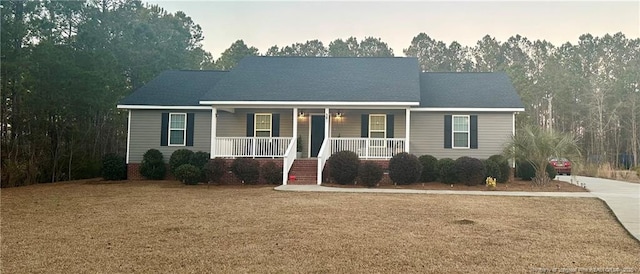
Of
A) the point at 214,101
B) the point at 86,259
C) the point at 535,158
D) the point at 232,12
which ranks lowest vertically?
the point at 86,259

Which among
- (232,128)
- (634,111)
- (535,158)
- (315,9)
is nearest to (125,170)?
(232,128)

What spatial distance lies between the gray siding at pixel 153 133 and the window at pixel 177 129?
7.8 inches

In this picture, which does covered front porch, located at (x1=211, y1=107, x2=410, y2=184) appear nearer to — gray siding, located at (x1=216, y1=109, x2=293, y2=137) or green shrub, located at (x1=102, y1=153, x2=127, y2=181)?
gray siding, located at (x1=216, y1=109, x2=293, y2=137)

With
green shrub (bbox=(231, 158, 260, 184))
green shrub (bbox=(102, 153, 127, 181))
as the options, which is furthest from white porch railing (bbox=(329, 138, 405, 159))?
green shrub (bbox=(102, 153, 127, 181))

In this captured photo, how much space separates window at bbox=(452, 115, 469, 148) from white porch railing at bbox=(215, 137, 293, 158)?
6.73 meters

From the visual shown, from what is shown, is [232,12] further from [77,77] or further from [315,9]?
[77,77]

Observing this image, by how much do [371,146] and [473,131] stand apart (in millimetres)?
4244

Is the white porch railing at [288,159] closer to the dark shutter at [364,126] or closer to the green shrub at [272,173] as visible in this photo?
the green shrub at [272,173]

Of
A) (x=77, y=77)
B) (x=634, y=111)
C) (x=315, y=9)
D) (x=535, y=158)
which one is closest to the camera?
(x=535, y=158)

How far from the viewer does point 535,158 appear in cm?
1642

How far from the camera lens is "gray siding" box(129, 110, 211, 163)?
66.8ft

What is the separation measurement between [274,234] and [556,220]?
18.6 ft

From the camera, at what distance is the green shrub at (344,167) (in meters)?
16.7

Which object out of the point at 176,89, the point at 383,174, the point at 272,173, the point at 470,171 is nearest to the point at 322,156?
the point at 272,173
